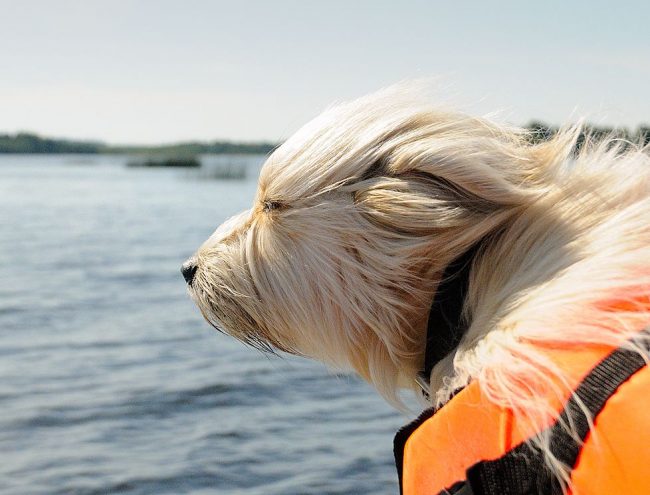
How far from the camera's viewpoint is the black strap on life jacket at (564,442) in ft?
7.57

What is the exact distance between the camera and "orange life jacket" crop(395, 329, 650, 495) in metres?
2.21

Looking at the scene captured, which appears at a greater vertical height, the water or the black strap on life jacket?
the black strap on life jacket

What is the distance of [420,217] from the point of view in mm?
2828

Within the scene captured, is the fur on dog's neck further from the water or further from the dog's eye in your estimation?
the water

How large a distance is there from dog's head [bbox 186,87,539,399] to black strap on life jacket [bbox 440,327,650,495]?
0.65m

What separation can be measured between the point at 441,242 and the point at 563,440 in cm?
78

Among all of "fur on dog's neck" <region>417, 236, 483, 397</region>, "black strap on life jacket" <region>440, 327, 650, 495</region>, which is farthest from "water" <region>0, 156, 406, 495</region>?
"black strap on life jacket" <region>440, 327, 650, 495</region>

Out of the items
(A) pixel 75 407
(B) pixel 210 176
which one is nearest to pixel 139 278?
(A) pixel 75 407

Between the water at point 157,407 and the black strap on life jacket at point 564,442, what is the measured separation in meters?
4.82

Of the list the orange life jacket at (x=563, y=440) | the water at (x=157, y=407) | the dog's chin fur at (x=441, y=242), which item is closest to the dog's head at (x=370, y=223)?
the dog's chin fur at (x=441, y=242)

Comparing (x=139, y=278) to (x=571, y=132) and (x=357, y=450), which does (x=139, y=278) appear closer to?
(x=357, y=450)

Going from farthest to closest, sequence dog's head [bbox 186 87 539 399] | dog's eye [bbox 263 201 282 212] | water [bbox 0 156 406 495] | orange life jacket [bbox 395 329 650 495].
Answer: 1. water [bbox 0 156 406 495]
2. dog's eye [bbox 263 201 282 212]
3. dog's head [bbox 186 87 539 399]
4. orange life jacket [bbox 395 329 650 495]

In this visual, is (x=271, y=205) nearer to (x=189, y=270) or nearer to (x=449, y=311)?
(x=189, y=270)

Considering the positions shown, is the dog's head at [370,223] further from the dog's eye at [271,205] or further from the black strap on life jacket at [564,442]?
the black strap on life jacket at [564,442]
